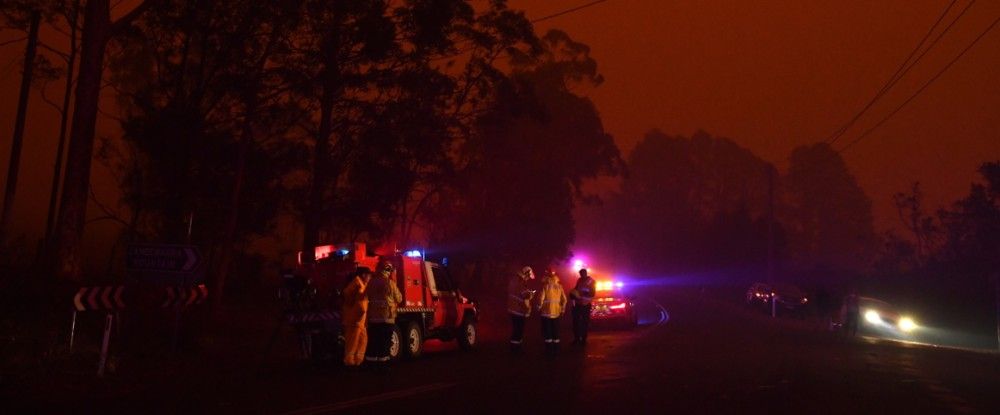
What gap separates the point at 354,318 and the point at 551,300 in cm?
509

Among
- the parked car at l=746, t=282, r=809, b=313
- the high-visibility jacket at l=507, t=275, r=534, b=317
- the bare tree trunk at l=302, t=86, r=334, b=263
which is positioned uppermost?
the bare tree trunk at l=302, t=86, r=334, b=263

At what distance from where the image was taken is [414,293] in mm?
18047

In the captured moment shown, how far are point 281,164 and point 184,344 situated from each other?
39.9 feet

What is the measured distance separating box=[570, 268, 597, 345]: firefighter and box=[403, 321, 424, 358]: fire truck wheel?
159 inches

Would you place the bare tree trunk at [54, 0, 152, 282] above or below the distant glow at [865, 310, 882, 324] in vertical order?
above

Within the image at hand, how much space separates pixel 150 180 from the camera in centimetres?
3178

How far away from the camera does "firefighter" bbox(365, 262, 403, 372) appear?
593 inches

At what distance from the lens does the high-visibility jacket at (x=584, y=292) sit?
67.7 feet

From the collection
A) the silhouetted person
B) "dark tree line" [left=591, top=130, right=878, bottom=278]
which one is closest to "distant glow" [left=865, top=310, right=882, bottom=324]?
the silhouetted person

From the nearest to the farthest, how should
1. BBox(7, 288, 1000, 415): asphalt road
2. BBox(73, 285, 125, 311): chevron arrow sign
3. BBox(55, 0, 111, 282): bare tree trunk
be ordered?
BBox(7, 288, 1000, 415): asphalt road
BBox(73, 285, 125, 311): chevron arrow sign
BBox(55, 0, 111, 282): bare tree trunk

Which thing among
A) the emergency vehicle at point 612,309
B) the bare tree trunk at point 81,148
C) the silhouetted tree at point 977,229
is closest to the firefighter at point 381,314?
the bare tree trunk at point 81,148

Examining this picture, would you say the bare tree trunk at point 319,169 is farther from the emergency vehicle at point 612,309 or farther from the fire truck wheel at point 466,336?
the fire truck wheel at point 466,336

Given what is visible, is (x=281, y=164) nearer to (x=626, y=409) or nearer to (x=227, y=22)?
(x=227, y=22)

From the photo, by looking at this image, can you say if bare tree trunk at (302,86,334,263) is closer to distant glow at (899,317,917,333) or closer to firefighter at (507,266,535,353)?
firefighter at (507,266,535,353)
